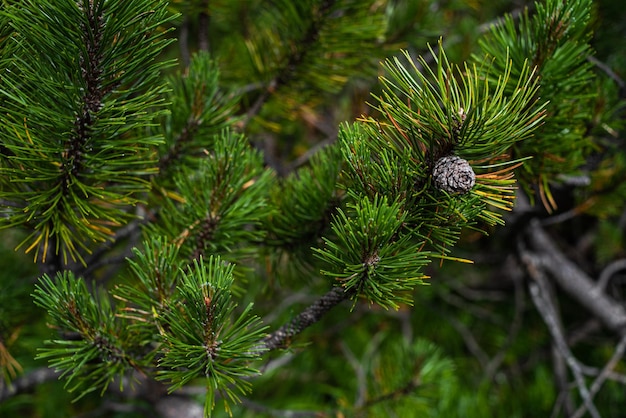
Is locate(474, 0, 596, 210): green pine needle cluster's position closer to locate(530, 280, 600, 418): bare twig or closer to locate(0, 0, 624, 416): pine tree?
locate(0, 0, 624, 416): pine tree

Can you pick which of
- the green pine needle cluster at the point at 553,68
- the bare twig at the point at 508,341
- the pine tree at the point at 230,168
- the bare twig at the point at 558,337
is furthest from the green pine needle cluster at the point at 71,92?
the bare twig at the point at 508,341

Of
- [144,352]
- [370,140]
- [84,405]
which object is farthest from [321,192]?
[84,405]

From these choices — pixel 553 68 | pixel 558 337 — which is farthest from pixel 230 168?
pixel 558 337

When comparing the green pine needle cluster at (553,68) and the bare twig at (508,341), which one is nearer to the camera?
the green pine needle cluster at (553,68)

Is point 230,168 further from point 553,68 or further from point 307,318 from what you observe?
point 553,68

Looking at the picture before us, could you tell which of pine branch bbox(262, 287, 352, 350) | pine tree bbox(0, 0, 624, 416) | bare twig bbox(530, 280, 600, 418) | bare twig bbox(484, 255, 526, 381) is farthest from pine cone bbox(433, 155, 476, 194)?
bare twig bbox(484, 255, 526, 381)

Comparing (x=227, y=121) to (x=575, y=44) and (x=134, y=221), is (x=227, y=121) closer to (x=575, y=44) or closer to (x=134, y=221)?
(x=134, y=221)

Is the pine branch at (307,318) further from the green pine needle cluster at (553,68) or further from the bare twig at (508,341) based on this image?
the bare twig at (508,341)
